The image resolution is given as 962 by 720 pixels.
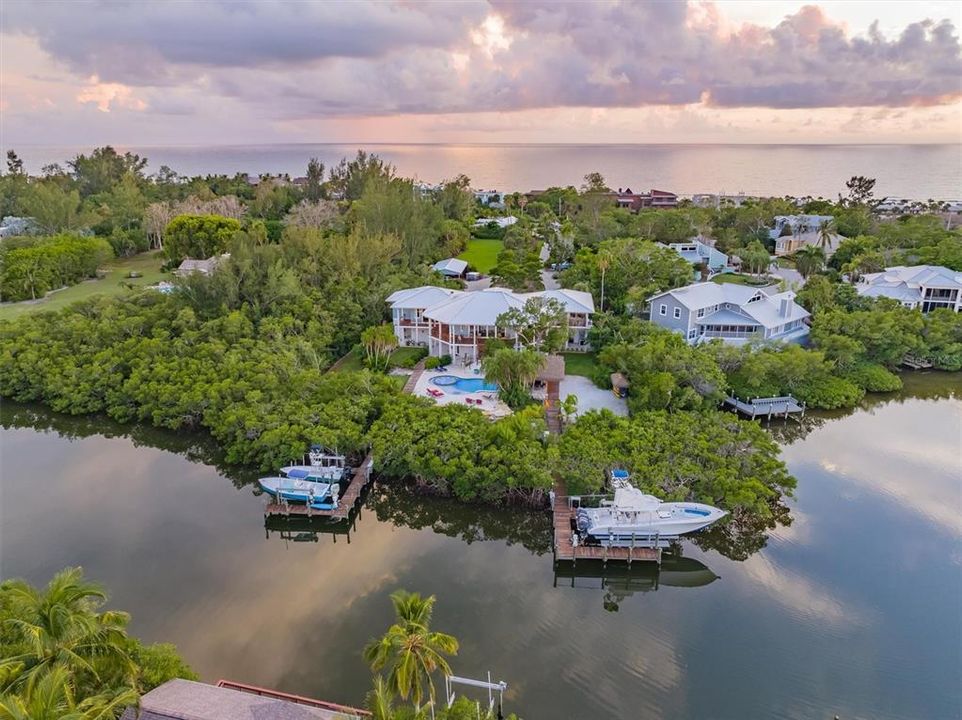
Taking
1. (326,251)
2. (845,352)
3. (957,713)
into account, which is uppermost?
(326,251)

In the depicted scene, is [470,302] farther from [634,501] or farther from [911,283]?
[911,283]

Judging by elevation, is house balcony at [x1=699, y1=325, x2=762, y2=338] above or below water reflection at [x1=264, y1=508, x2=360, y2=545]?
above

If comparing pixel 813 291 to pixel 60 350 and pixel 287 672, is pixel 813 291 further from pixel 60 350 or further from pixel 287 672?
pixel 60 350

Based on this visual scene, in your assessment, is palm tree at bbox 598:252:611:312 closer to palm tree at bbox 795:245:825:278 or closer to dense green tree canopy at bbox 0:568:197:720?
palm tree at bbox 795:245:825:278

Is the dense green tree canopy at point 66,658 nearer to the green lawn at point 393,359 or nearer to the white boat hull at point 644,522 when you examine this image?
the white boat hull at point 644,522

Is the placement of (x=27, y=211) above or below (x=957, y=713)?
above

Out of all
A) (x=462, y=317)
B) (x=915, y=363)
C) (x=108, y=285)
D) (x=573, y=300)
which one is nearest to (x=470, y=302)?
(x=462, y=317)

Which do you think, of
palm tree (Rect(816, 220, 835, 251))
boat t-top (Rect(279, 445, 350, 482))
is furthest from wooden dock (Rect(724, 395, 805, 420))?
palm tree (Rect(816, 220, 835, 251))

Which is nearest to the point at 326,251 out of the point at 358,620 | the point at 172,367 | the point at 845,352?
the point at 172,367

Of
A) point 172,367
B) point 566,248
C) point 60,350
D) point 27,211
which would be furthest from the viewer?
point 27,211
